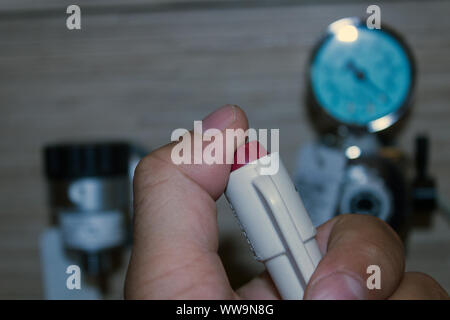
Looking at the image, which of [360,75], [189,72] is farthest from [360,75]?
[189,72]

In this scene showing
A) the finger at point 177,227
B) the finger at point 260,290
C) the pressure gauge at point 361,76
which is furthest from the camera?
the pressure gauge at point 361,76

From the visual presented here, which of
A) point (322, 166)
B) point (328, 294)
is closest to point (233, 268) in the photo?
point (322, 166)

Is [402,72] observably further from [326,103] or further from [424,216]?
[424,216]

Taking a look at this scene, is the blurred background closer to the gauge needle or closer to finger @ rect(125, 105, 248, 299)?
the gauge needle

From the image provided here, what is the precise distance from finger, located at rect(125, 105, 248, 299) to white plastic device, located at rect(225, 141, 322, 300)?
0.02 meters

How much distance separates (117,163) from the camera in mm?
488

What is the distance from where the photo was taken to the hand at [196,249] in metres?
0.27

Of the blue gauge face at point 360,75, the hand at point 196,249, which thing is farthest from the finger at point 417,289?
the blue gauge face at point 360,75

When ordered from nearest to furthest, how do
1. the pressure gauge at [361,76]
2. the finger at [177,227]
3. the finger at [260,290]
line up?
the finger at [177,227]
the finger at [260,290]
the pressure gauge at [361,76]

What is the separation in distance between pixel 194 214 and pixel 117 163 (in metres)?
0.23

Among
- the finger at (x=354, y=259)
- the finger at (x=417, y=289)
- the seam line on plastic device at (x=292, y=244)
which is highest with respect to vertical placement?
the seam line on plastic device at (x=292, y=244)

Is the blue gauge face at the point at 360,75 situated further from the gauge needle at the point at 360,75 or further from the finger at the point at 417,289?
the finger at the point at 417,289

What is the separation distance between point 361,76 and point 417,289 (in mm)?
A: 267

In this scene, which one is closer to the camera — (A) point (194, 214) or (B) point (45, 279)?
(A) point (194, 214)
